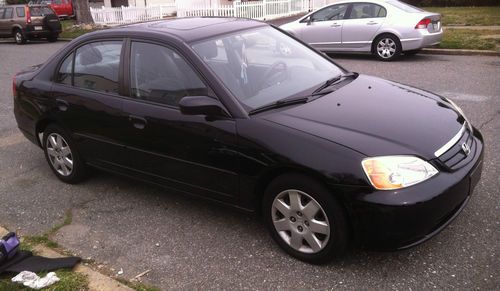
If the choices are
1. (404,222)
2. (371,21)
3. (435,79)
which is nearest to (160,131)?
(404,222)

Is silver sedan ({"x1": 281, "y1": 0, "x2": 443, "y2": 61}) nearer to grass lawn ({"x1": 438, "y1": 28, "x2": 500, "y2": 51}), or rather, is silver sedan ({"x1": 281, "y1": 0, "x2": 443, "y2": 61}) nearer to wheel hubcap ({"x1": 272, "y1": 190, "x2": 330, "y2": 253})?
grass lawn ({"x1": 438, "y1": 28, "x2": 500, "y2": 51})

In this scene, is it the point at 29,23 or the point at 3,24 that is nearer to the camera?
the point at 29,23

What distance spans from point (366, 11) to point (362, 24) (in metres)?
0.37

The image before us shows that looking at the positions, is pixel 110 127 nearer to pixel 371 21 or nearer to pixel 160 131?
pixel 160 131

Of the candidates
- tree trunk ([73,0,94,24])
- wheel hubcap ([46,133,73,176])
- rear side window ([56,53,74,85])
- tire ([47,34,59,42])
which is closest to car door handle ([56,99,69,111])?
rear side window ([56,53,74,85])

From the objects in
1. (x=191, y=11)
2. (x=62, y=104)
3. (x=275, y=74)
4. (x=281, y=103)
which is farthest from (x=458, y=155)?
(x=191, y=11)

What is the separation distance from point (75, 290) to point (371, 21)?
31.4 feet

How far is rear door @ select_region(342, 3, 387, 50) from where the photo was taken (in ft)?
35.7

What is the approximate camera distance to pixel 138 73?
13.2 feet

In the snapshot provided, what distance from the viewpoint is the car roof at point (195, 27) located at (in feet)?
12.8

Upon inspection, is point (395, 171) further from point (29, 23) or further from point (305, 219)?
point (29, 23)

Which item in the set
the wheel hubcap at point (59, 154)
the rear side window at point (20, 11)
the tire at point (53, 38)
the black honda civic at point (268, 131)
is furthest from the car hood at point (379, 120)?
the rear side window at point (20, 11)

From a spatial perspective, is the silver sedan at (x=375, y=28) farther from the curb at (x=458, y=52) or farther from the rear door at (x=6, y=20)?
the rear door at (x=6, y=20)

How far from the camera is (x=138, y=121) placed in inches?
155
